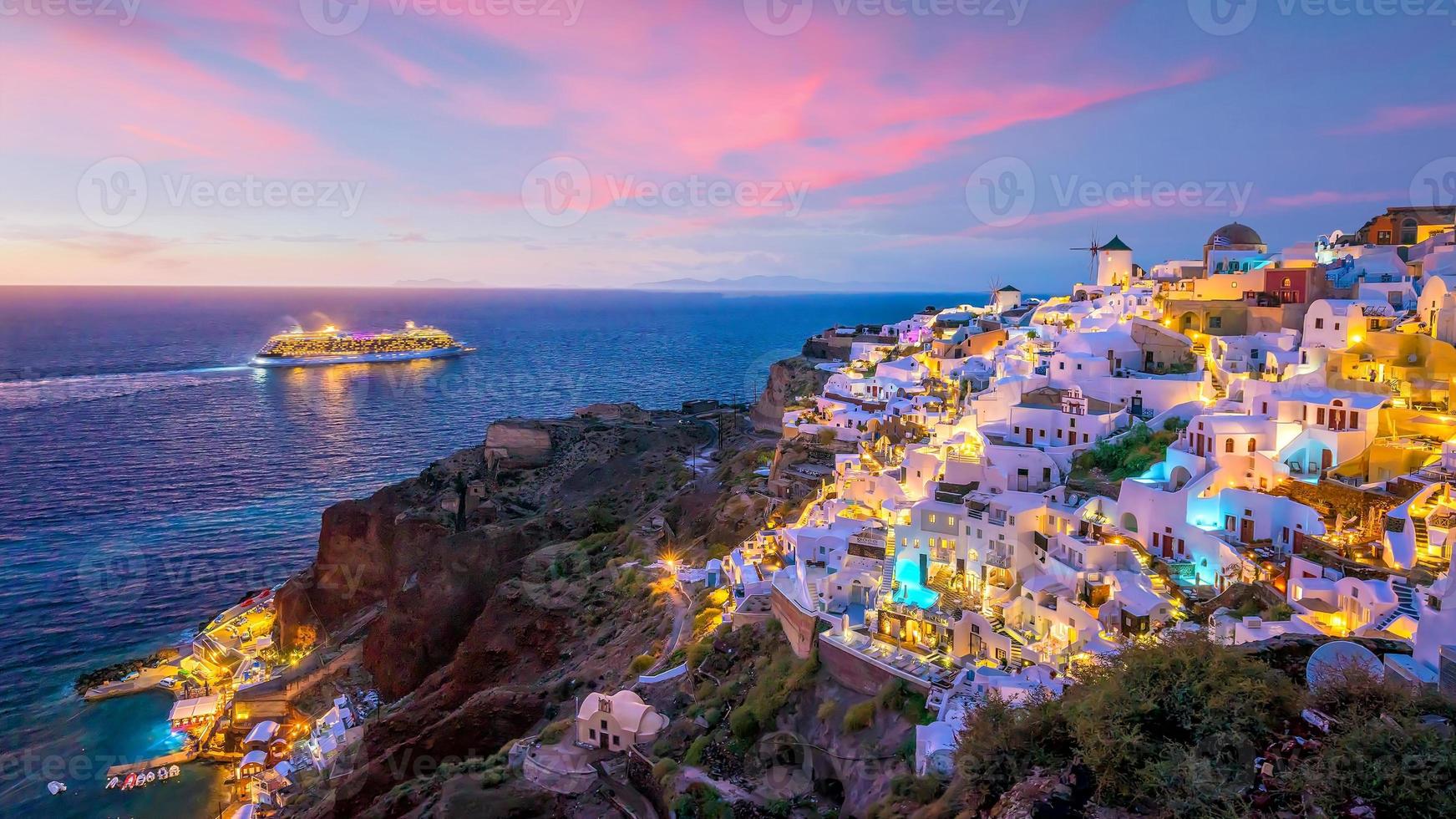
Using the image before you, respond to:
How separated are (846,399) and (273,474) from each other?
4171 centimetres

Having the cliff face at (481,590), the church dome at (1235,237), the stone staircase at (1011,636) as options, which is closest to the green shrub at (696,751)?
the stone staircase at (1011,636)

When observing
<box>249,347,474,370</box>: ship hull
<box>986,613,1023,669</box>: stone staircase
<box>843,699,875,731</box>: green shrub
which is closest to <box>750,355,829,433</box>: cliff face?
<box>986,613,1023,669</box>: stone staircase

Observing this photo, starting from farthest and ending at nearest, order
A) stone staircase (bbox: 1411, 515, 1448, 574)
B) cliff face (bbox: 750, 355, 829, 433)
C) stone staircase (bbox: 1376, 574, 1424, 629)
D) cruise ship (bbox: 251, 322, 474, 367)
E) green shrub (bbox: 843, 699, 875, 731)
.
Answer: cruise ship (bbox: 251, 322, 474, 367)
cliff face (bbox: 750, 355, 829, 433)
green shrub (bbox: 843, 699, 875, 731)
stone staircase (bbox: 1411, 515, 1448, 574)
stone staircase (bbox: 1376, 574, 1424, 629)

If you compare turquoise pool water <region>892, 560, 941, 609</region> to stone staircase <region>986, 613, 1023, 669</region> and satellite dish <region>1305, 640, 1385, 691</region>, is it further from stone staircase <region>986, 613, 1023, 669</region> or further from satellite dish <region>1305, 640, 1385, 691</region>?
satellite dish <region>1305, 640, 1385, 691</region>

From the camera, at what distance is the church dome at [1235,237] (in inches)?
1491

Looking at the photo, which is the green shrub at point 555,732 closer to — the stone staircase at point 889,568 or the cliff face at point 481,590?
the cliff face at point 481,590

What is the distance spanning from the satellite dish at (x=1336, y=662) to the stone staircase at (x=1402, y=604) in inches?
158

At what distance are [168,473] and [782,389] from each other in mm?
43530

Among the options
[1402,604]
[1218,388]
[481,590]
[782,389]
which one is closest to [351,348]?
[782,389]

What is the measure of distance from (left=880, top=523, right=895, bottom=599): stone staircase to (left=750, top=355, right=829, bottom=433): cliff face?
3059 centimetres

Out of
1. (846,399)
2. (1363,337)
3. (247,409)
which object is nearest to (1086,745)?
(1363,337)

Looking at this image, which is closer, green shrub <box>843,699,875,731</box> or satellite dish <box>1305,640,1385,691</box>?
satellite dish <box>1305,640,1385,691</box>

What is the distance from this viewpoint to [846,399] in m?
44.1

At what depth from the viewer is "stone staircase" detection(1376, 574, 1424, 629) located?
14562 mm
